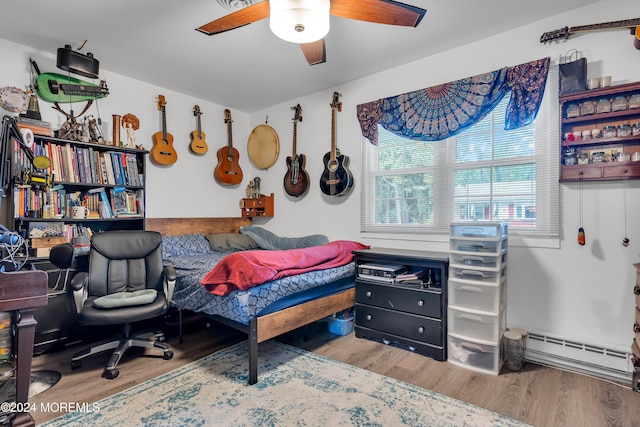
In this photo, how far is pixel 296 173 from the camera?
397 centimetres

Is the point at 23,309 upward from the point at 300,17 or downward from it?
downward

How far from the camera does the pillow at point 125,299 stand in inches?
88.2

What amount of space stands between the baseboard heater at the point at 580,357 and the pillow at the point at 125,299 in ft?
9.28

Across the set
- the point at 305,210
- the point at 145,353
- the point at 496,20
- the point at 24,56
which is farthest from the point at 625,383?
the point at 24,56

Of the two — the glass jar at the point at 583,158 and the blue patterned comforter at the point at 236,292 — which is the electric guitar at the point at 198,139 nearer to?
the blue patterned comforter at the point at 236,292

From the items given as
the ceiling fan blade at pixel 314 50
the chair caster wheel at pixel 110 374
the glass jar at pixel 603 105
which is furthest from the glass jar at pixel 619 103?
the chair caster wheel at pixel 110 374

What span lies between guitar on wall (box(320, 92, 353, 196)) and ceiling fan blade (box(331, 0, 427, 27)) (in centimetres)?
175

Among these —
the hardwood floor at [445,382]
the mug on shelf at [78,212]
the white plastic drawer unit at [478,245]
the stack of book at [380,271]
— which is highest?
the mug on shelf at [78,212]

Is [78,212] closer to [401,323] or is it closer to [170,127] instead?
[170,127]

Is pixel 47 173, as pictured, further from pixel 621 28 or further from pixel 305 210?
pixel 621 28

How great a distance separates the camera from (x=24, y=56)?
2787 millimetres

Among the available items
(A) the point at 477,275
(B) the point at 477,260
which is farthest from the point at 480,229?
(A) the point at 477,275

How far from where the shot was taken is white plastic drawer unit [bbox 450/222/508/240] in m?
2.30

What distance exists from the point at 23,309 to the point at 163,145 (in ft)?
7.81
